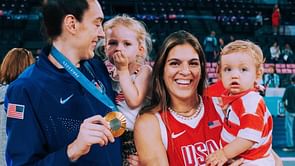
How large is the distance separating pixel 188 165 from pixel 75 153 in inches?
26.3

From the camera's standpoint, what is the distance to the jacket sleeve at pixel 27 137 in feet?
4.68

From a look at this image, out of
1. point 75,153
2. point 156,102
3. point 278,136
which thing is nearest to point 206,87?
point 156,102

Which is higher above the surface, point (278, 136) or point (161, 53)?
point (161, 53)

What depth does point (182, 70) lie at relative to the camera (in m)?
1.97

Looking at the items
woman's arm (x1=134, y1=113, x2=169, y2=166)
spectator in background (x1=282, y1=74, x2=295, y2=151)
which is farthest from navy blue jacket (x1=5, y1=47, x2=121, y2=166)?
spectator in background (x1=282, y1=74, x2=295, y2=151)

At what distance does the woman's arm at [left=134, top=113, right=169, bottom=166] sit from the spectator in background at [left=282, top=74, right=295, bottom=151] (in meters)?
7.77

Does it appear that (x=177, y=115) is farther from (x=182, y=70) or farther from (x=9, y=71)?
(x=9, y=71)

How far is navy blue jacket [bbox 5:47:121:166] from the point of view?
1436mm

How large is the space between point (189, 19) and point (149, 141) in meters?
16.4

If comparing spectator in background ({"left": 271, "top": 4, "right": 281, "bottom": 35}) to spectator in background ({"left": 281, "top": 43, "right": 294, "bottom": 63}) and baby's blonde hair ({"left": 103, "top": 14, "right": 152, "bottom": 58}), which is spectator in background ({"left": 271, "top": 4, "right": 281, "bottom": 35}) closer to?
spectator in background ({"left": 281, "top": 43, "right": 294, "bottom": 63})

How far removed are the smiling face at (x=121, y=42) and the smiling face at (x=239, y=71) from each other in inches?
17.5

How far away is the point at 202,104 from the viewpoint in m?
2.10

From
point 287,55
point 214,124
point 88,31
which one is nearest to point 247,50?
point 214,124

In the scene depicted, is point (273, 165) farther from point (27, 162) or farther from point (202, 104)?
point (27, 162)
